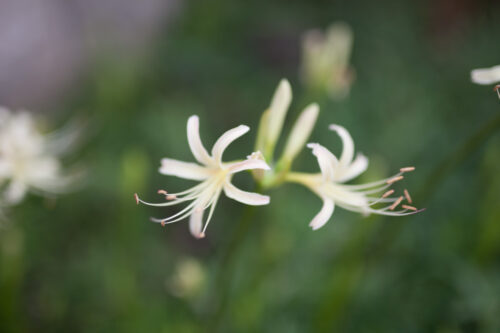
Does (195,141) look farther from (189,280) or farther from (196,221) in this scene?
(189,280)

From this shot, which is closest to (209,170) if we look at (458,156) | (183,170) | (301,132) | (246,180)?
(183,170)

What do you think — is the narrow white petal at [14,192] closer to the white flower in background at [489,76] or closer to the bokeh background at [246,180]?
the bokeh background at [246,180]

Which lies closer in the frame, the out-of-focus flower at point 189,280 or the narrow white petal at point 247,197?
the narrow white petal at point 247,197

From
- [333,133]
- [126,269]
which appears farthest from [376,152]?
[126,269]

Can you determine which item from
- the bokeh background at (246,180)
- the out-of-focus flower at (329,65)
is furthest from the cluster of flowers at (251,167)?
the out-of-focus flower at (329,65)

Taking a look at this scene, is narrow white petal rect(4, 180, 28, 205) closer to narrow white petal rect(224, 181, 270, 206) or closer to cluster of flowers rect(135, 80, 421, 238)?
cluster of flowers rect(135, 80, 421, 238)
